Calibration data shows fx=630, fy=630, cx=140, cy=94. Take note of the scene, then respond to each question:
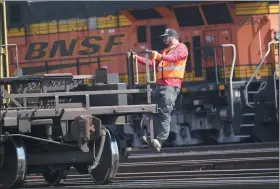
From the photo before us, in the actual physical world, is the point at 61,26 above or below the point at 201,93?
above

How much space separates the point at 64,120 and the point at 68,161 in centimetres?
51

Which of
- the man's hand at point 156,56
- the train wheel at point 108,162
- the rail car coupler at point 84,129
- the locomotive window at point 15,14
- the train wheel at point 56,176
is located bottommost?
the train wheel at point 56,176

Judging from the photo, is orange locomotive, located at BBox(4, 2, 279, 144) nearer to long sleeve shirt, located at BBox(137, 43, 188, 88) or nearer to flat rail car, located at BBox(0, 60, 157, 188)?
long sleeve shirt, located at BBox(137, 43, 188, 88)

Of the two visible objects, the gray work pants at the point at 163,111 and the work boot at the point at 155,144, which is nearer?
the work boot at the point at 155,144

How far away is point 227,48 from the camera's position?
44.7 feet

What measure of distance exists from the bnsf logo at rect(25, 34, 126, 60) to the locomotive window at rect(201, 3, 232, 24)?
1.86m

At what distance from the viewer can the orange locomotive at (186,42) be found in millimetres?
13367

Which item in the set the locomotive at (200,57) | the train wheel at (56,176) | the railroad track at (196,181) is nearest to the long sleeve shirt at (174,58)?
the railroad track at (196,181)

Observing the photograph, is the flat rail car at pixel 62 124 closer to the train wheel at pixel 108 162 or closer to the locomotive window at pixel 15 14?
the train wheel at pixel 108 162

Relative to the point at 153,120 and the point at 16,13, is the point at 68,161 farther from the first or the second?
the point at 16,13

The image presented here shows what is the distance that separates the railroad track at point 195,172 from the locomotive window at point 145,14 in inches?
190

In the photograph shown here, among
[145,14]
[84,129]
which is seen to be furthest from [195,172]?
[145,14]

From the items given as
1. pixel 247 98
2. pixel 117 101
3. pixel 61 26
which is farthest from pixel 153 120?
pixel 61 26

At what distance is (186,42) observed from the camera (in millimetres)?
13664
